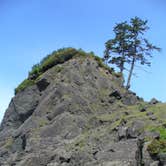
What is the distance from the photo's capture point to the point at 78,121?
144 feet

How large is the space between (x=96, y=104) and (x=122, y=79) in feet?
26.0

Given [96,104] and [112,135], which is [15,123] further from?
[112,135]

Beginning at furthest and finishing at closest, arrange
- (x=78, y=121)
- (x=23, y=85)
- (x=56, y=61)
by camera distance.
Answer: (x=56, y=61)
(x=23, y=85)
(x=78, y=121)

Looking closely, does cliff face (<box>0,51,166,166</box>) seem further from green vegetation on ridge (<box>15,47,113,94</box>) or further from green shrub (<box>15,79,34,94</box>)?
green vegetation on ridge (<box>15,47,113,94</box>)

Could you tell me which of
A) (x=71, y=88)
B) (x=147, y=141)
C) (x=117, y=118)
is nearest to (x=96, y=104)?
(x=71, y=88)

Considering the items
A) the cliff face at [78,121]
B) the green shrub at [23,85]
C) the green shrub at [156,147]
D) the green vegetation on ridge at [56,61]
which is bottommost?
the green shrub at [156,147]

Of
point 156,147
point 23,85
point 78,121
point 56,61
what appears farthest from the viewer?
point 56,61

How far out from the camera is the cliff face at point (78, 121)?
36.5 metres

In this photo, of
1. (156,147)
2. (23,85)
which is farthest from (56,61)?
(156,147)

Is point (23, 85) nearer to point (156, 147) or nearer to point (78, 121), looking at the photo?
point (78, 121)

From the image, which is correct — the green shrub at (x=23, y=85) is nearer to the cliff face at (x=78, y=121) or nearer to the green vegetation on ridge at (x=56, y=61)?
the green vegetation on ridge at (x=56, y=61)

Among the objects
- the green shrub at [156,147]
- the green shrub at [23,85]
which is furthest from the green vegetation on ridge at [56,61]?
the green shrub at [156,147]

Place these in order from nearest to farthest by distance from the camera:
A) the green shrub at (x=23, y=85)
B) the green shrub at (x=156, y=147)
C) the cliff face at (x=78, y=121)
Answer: the green shrub at (x=156, y=147) < the cliff face at (x=78, y=121) < the green shrub at (x=23, y=85)

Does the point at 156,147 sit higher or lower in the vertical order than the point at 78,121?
lower
